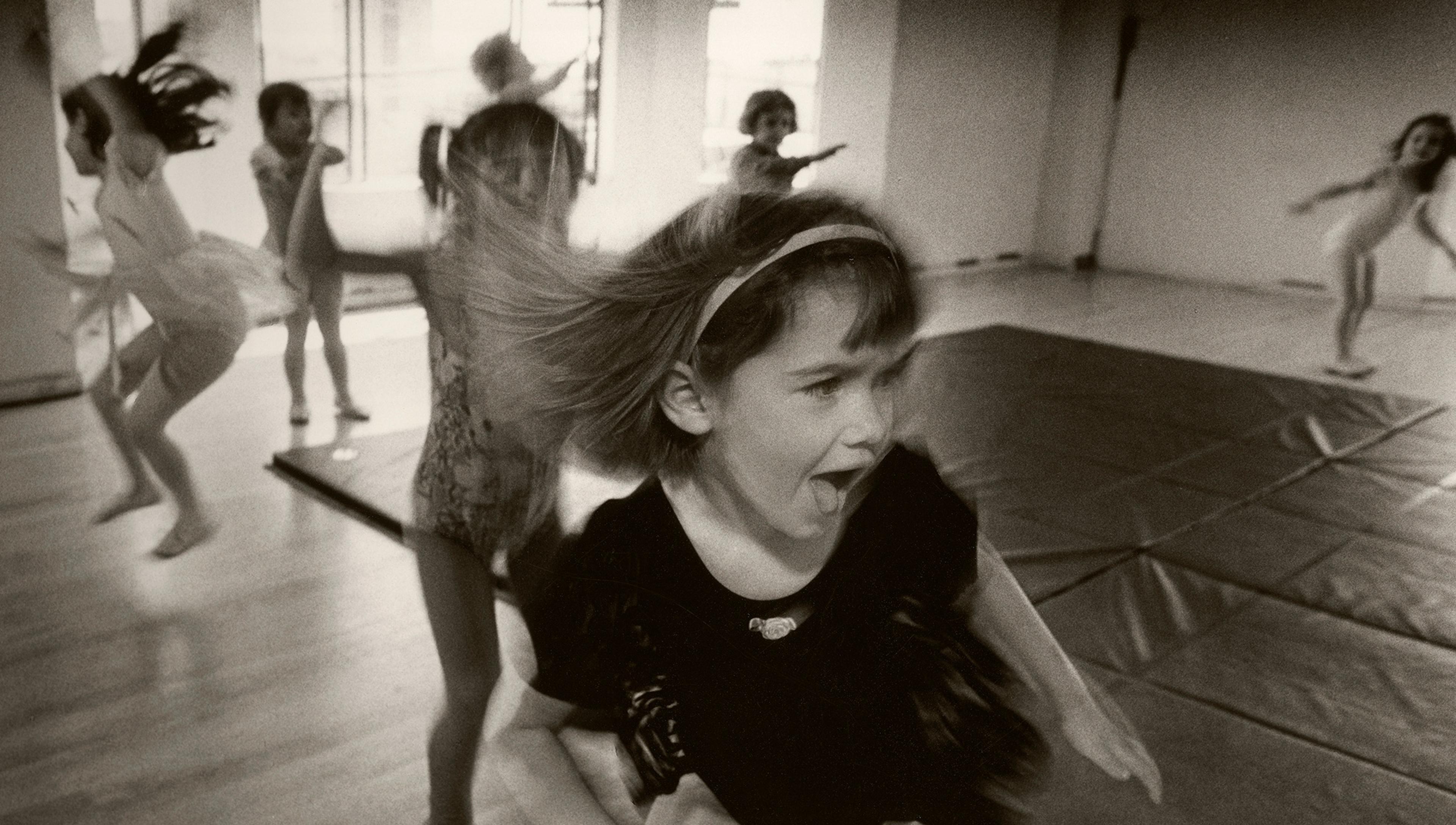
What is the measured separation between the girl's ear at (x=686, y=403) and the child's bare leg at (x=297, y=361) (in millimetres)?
3645

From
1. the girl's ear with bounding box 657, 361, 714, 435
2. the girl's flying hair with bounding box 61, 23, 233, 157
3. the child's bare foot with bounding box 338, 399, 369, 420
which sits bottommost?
the child's bare foot with bounding box 338, 399, 369, 420

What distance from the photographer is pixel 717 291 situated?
Result: 112cm

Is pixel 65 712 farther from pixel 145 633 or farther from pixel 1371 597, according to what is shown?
pixel 1371 597

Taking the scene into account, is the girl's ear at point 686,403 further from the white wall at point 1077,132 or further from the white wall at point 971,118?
the white wall at point 1077,132

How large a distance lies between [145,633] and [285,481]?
1.18 metres

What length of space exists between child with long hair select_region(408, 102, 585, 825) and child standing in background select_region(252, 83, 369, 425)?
2091mm

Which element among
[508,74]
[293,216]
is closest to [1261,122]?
[293,216]

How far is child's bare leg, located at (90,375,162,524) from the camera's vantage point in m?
3.37

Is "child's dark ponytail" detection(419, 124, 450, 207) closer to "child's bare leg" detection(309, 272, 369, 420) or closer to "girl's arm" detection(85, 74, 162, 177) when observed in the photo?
"girl's arm" detection(85, 74, 162, 177)

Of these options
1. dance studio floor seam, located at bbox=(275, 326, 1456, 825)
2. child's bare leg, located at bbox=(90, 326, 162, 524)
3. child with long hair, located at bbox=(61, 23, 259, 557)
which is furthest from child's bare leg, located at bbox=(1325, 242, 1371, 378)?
child's bare leg, located at bbox=(90, 326, 162, 524)

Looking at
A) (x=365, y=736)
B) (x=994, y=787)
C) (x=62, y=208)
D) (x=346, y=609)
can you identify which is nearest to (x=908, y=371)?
(x=994, y=787)

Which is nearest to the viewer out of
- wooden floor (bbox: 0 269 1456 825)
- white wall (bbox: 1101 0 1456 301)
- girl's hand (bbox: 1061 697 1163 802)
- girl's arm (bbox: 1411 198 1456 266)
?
girl's hand (bbox: 1061 697 1163 802)

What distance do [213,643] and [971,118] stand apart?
25.2 feet

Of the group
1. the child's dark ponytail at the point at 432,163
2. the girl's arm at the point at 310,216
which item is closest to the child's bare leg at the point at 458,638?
the child's dark ponytail at the point at 432,163
